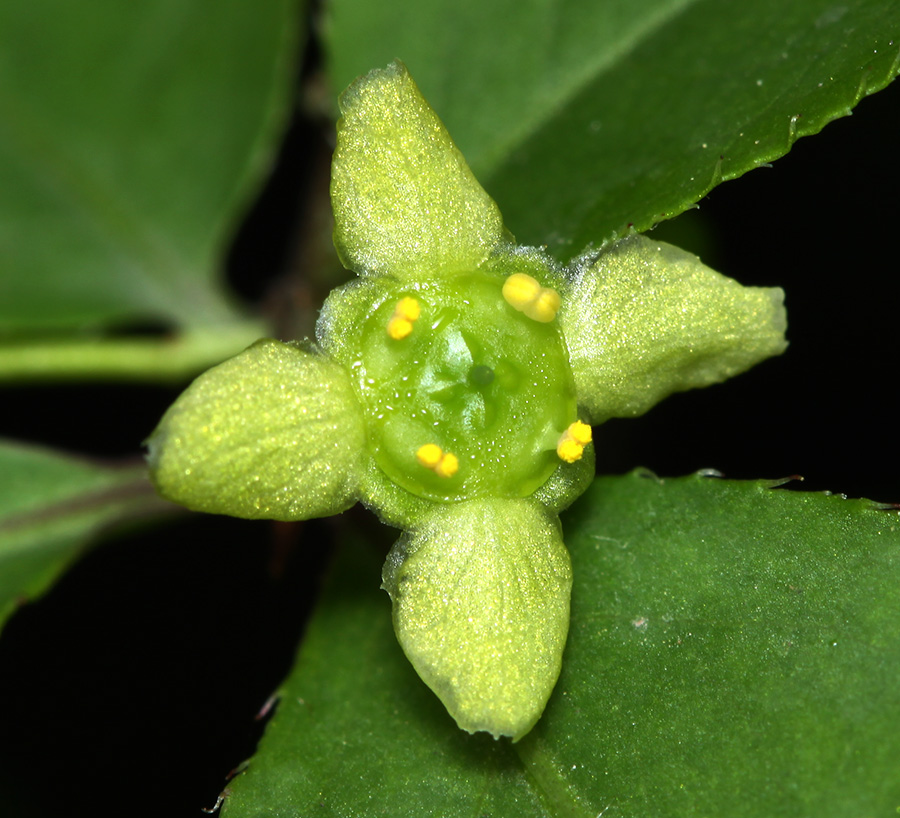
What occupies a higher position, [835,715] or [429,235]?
[429,235]

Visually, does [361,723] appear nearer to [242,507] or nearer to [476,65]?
[242,507]

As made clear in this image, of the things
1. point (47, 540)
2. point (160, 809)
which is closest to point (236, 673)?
point (160, 809)

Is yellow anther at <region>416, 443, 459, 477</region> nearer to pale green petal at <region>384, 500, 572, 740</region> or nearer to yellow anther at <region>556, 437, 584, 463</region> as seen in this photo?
pale green petal at <region>384, 500, 572, 740</region>

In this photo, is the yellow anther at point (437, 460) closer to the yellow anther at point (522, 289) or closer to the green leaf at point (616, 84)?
the yellow anther at point (522, 289)

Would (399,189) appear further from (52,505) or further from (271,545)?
(52,505)

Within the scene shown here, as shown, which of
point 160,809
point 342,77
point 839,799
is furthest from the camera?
point 342,77

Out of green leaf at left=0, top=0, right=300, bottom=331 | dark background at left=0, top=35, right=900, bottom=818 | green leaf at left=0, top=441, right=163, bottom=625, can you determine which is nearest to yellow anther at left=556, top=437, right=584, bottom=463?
dark background at left=0, top=35, right=900, bottom=818
